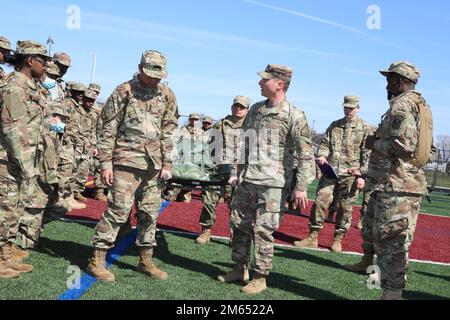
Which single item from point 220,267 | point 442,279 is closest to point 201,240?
point 220,267

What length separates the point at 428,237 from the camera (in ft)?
38.3

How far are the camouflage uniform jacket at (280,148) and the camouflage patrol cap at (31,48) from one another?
2.46 metres

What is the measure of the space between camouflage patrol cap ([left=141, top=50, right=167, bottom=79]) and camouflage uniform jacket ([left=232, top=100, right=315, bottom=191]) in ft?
3.96

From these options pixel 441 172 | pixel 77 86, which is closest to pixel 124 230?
pixel 77 86

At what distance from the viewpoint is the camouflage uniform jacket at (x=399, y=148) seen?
5043mm

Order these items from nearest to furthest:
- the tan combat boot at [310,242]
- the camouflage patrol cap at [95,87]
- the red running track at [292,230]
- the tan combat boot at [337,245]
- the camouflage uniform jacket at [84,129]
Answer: the tan combat boot at [337,245]
the tan combat boot at [310,242]
the red running track at [292,230]
the camouflage uniform jacket at [84,129]
the camouflage patrol cap at [95,87]

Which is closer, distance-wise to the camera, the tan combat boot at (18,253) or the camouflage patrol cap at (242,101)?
the tan combat boot at (18,253)

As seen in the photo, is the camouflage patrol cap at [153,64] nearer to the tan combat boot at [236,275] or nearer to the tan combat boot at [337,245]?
the tan combat boot at [236,275]

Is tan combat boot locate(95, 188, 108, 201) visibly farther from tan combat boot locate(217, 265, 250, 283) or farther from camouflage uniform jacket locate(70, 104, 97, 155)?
tan combat boot locate(217, 265, 250, 283)

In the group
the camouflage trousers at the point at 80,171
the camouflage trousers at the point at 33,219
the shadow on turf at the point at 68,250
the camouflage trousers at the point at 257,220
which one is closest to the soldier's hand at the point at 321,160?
the camouflage trousers at the point at 257,220

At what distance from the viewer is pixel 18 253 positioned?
607 centimetres

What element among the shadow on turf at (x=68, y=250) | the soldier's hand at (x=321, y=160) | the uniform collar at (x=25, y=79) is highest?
the uniform collar at (x=25, y=79)
